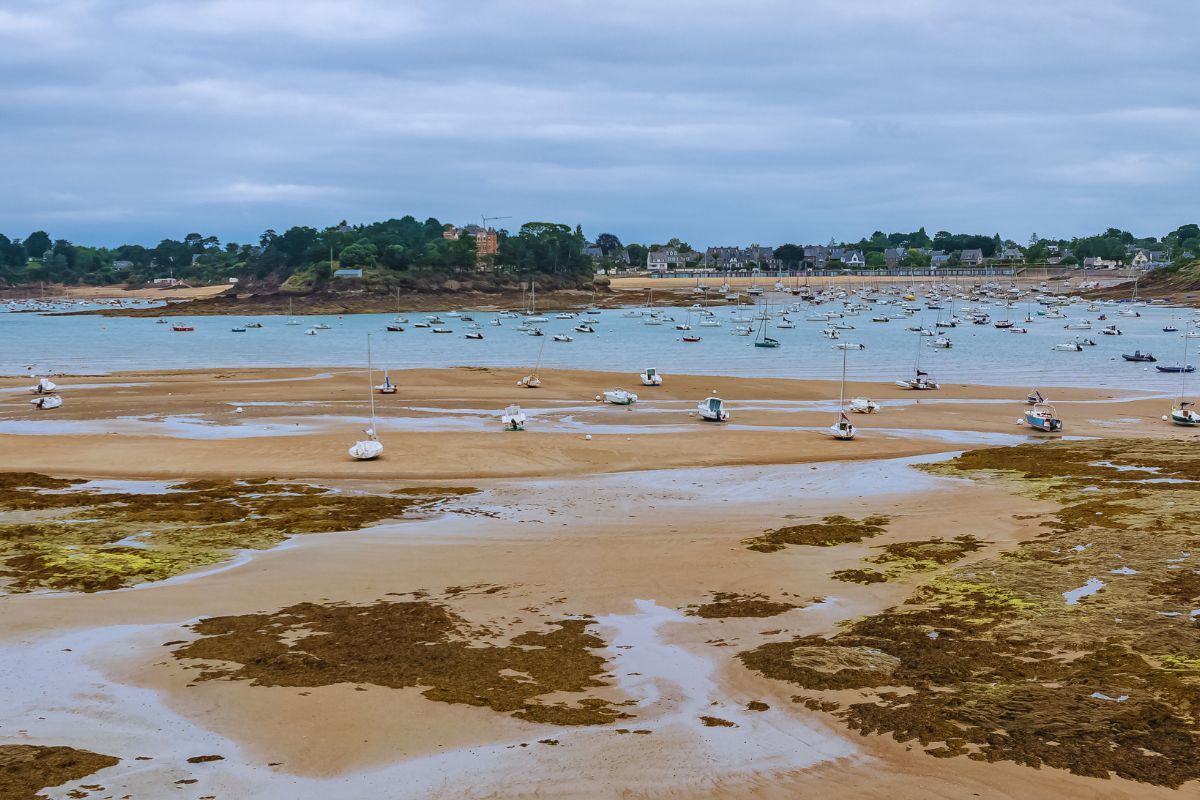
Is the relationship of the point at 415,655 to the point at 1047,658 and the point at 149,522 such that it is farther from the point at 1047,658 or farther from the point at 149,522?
the point at 149,522

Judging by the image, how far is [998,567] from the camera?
70.8 ft

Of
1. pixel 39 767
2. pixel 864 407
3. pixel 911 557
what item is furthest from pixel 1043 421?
pixel 39 767

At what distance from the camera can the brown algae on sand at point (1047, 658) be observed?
1312cm

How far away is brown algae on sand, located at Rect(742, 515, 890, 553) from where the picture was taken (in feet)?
79.9

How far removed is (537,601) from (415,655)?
361 cm

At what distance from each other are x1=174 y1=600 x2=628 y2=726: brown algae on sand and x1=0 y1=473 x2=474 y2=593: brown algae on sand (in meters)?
4.66

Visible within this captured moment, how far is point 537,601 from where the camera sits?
1992 cm

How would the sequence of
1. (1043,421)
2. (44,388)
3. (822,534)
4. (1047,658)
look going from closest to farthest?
(1047,658), (822,534), (1043,421), (44,388)

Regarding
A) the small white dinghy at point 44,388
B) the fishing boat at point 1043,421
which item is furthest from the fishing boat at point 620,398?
the small white dinghy at point 44,388

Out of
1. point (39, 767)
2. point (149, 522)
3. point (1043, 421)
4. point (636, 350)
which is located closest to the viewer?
point (39, 767)

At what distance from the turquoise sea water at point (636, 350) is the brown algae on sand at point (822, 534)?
44.9m

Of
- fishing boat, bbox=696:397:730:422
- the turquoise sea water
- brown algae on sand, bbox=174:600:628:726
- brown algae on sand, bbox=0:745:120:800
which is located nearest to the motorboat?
the turquoise sea water

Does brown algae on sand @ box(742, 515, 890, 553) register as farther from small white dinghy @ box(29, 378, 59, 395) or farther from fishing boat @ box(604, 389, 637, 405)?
small white dinghy @ box(29, 378, 59, 395)

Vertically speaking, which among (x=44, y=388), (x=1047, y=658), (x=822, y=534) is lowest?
(x=822, y=534)
